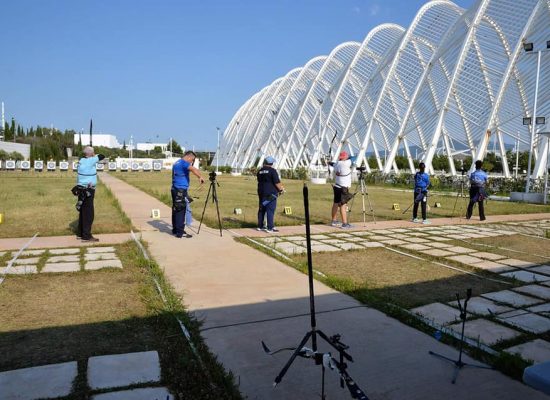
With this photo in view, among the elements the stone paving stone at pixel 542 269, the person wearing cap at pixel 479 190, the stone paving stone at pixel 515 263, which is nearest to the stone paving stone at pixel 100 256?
the stone paving stone at pixel 515 263

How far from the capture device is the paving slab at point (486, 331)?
4.14 m

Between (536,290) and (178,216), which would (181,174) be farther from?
(536,290)

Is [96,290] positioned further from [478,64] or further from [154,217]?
[478,64]

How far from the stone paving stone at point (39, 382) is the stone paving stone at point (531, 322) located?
12.8ft

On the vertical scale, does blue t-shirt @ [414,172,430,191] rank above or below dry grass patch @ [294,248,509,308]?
Answer: above

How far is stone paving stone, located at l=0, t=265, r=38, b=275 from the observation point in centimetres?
618

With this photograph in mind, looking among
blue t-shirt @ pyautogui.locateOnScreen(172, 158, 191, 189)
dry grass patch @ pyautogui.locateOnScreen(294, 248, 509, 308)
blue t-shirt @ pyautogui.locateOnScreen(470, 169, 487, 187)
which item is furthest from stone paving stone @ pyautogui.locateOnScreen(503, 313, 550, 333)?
blue t-shirt @ pyautogui.locateOnScreen(470, 169, 487, 187)

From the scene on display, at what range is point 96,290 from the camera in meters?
5.48

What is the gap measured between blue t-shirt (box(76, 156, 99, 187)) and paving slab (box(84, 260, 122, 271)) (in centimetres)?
249

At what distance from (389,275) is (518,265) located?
2276 millimetres

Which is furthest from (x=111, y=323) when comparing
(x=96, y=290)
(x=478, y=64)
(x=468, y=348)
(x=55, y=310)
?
(x=478, y=64)

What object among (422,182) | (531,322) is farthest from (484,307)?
(422,182)

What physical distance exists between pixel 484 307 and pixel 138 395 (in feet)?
12.2

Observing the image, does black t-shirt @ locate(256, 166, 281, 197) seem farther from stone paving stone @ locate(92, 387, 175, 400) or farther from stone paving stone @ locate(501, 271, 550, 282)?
stone paving stone @ locate(92, 387, 175, 400)
